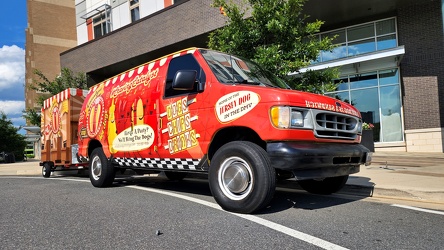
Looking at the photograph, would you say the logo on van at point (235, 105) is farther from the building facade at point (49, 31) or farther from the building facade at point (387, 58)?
the building facade at point (49, 31)

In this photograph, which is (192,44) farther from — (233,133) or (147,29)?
(233,133)

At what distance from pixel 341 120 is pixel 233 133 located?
5.21ft

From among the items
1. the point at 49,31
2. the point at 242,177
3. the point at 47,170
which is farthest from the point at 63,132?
the point at 49,31

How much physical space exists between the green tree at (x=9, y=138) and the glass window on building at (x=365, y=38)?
31.8 m

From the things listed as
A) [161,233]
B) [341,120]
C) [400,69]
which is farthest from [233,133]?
[400,69]

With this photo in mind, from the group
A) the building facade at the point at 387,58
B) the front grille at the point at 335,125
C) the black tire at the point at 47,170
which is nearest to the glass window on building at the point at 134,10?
the building facade at the point at 387,58

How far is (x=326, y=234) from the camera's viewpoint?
361cm

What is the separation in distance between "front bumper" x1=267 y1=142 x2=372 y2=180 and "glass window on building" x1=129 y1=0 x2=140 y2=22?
20085 mm

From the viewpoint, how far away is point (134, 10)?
22.5m

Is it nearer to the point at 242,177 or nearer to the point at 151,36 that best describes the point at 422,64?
the point at 242,177

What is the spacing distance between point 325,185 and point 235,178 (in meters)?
2.16

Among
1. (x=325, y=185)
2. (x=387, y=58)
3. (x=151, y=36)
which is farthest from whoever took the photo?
(x=151, y=36)

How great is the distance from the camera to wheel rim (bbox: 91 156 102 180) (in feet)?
25.1

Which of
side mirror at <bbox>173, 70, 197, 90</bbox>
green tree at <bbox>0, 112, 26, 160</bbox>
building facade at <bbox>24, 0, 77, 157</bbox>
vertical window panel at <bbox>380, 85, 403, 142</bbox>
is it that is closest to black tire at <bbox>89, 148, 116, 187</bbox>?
side mirror at <bbox>173, 70, 197, 90</bbox>
